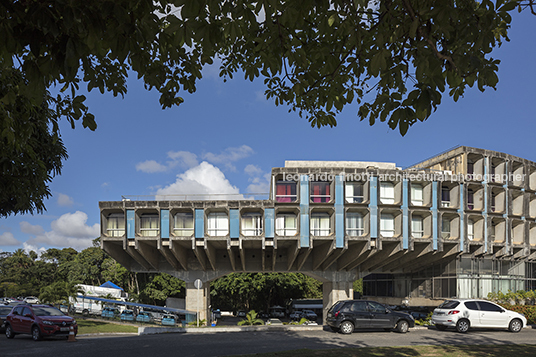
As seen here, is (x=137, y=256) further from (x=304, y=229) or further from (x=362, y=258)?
(x=362, y=258)

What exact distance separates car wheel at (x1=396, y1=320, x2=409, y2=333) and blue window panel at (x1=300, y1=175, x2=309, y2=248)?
15.1 m

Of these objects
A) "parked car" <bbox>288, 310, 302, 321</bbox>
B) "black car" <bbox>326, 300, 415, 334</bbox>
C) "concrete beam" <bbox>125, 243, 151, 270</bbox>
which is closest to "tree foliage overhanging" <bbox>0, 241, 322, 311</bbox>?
"parked car" <bbox>288, 310, 302, 321</bbox>

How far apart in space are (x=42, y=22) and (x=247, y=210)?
102 ft

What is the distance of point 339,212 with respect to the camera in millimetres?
34062

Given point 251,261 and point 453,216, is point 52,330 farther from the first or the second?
point 453,216

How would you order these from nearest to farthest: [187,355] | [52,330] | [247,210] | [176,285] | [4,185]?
1. [187,355]
2. [4,185]
3. [52,330]
4. [247,210]
5. [176,285]

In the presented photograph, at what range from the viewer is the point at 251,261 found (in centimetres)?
3806

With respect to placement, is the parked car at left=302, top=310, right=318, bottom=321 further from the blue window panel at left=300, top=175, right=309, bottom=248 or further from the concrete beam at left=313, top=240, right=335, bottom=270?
the blue window panel at left=300, top=175, right=309, bottom=248

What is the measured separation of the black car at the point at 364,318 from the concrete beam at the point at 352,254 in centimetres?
1473

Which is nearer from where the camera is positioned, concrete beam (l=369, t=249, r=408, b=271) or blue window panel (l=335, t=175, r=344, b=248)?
blue window panel (l=335, t=175, r=344, b=248)

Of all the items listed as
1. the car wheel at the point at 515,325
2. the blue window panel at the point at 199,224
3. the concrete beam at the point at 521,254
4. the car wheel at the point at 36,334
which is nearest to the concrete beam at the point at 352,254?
the blue window panel at the point at 199,224

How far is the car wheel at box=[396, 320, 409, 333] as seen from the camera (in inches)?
741

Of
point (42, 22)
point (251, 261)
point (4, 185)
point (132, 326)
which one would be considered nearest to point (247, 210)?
point (251, 261)

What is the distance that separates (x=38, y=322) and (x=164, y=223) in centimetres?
1711
